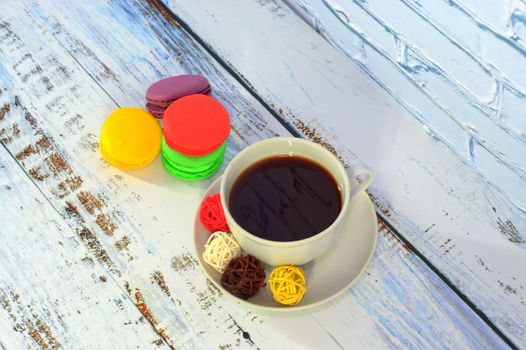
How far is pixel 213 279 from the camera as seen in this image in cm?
67

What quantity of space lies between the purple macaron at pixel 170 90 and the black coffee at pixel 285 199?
15 cm

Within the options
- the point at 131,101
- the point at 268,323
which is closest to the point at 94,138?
the point at 131,101

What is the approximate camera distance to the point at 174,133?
720 millimetres

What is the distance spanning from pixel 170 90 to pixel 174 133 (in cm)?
7

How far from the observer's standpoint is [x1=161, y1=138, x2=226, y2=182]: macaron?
74cm

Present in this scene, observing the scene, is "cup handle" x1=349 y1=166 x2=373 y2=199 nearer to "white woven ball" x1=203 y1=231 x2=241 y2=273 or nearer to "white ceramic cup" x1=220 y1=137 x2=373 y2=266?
"white ceramic cup" x1=220 y1=137 x2=373 y2=266

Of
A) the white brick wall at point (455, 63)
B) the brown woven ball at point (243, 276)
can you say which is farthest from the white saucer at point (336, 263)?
the white brick wall at point (455, 63)

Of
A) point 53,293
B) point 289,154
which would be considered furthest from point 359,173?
point 53,293

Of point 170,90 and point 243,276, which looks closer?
point 243,276

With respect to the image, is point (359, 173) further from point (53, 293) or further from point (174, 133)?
point (53, 293)

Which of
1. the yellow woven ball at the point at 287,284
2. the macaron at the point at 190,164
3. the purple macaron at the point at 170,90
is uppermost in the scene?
the purple macaron at the point at 170,90

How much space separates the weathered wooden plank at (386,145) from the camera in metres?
Answer: 0.73

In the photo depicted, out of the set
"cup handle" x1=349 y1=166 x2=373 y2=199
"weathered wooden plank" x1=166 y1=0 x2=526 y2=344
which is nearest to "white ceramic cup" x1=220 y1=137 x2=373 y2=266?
"cup handle" x1=349 y1=166 x2=373 y2=199

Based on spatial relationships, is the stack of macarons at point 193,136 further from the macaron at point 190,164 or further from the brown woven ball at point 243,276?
the brown woven ball at point 243,276
